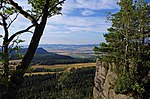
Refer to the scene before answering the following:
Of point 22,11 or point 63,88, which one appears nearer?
point 22,11

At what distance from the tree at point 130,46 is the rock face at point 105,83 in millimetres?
1214

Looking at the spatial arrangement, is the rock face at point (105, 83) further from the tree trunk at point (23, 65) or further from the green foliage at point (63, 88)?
the green foliage at point (63, 88)

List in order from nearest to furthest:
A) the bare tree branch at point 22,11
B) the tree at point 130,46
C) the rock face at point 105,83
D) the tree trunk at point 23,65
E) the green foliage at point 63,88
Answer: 1. the tree trunk at point 23,65
2. the bare tree branch at point 22,11
3. the tree at point 130,46
4. the rock face at point 105,83
5. the green foliage at point 63,88

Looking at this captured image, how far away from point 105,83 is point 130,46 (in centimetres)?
728

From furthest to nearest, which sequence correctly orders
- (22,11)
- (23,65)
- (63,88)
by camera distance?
(63,88) < (22,11) < (23,65)

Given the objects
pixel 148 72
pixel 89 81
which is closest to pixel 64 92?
pixel 89 81

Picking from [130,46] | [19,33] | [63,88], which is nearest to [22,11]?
[19,33]

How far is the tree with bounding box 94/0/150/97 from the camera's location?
41.9m

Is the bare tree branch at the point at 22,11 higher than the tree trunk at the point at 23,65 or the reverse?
higher

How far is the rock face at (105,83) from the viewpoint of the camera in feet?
150

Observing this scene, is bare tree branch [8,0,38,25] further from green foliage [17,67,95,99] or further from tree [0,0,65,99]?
green foliage [17,67,95,99]

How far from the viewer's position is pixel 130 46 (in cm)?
4775

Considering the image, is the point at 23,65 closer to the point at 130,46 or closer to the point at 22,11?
the point at 22,11

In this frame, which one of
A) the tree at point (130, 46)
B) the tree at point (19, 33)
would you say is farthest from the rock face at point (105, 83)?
the tree at point (19, 33)
